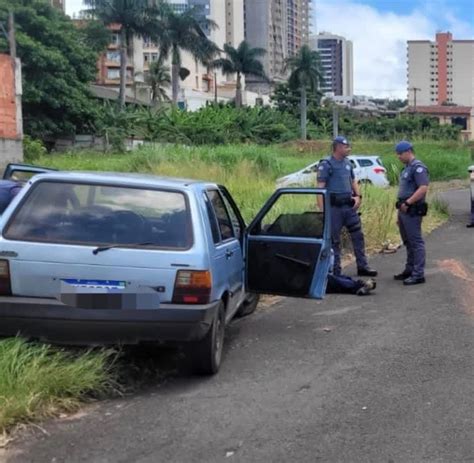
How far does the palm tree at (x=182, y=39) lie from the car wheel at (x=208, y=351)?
2554 inches

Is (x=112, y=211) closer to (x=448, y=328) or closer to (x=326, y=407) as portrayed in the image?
(x=326, y=407)

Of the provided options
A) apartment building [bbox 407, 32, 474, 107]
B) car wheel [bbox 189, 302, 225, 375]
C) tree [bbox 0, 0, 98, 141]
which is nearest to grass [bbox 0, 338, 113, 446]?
Answer: car wheel [bbox 189, 302, 225, 375]

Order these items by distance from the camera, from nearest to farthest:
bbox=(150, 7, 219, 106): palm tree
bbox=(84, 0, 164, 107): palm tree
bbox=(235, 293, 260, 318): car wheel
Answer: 1. bbox=(235, 293, 260, 318): car wheel
2. bbox=(84, 0, 164, 107): palm tree
3. bbox=(150, 7, 219, 106): palm tree

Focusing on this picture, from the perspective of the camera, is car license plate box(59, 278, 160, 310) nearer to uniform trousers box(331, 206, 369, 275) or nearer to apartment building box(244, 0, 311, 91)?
uniform trousers box(331, 206, 369, 275)

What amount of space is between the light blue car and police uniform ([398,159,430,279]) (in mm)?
3954

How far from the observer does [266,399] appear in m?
4.86

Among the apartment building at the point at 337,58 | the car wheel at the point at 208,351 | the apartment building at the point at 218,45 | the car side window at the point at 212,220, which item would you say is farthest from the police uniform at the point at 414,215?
the apartment building at the point at 337,58

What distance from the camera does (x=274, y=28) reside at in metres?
148

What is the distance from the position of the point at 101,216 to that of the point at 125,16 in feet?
205

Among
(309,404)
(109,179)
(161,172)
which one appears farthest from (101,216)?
(161,172)

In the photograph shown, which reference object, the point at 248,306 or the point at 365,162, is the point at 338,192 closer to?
the point at 248,306

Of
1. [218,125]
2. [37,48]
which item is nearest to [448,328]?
[37,48]

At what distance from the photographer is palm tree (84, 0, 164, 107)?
63.5m

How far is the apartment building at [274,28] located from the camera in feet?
472
